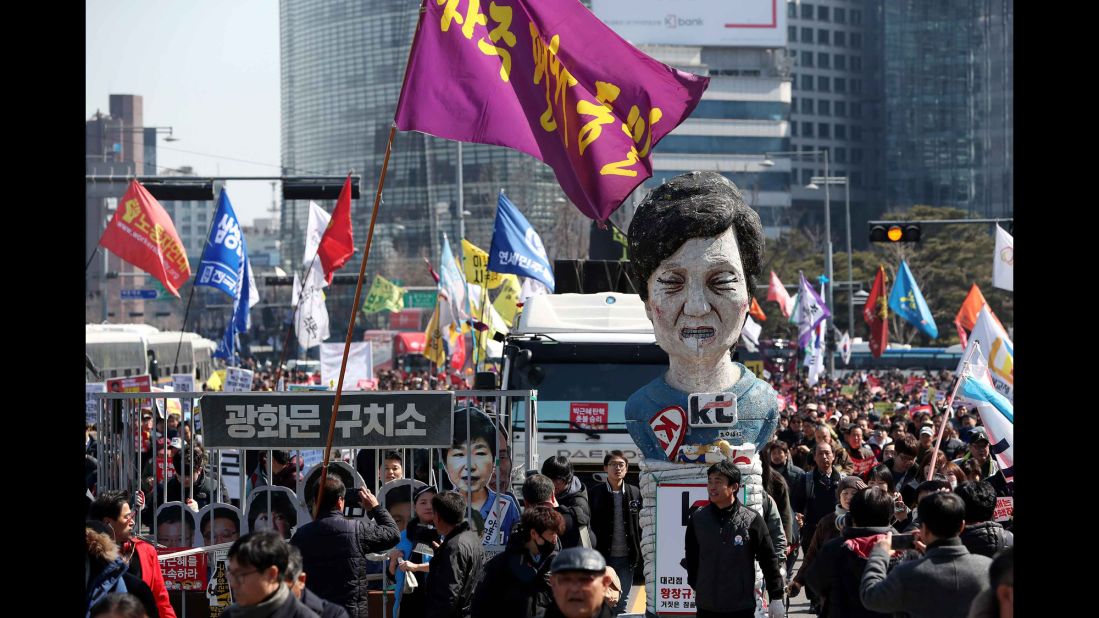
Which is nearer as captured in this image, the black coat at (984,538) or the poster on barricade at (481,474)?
the black coat at (984,538)

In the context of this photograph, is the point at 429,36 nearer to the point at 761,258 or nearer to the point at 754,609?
the point at 761,258

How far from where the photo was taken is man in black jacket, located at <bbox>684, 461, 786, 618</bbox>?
27.2ft

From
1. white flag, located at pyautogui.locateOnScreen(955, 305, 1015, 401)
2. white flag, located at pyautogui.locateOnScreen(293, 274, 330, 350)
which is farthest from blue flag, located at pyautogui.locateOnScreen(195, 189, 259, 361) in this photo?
white flag, located at pyautogui.locateOnScreen(955, 305, 1015, 401)

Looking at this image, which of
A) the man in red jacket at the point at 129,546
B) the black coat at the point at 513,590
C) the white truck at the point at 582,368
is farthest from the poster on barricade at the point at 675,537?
the white truck at the point at 582,368

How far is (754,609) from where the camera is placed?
27.7 ft

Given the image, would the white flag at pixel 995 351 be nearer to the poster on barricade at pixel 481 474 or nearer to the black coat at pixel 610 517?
the black coat at pixel 610 517

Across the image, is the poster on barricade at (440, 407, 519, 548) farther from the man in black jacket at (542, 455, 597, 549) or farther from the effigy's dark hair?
the effigy's dark hair

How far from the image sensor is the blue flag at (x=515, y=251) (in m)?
22.2

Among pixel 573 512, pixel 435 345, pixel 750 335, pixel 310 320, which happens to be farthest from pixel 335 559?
pixel 750 335

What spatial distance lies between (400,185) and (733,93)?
49.8 m

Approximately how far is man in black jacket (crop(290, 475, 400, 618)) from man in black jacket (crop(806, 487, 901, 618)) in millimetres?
2487

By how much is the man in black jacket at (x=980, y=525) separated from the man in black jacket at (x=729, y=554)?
1542 millimetres

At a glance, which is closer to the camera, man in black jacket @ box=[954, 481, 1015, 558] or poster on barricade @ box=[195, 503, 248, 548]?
man in black jacket @ box=[954, 481, 1015, 558]

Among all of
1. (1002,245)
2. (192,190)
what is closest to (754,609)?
(192,190)
